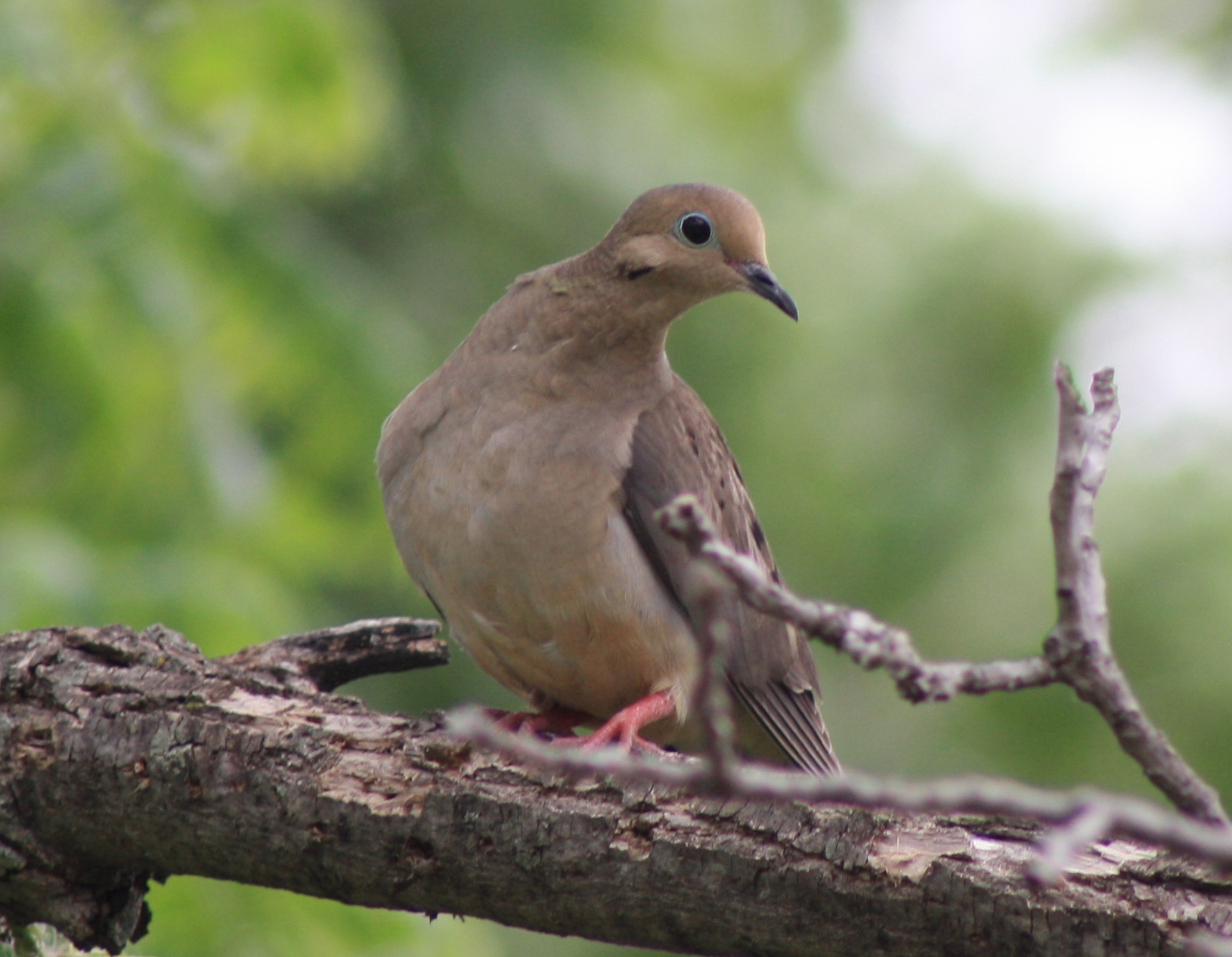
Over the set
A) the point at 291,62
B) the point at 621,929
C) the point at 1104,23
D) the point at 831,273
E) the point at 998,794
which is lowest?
the point at 998,794

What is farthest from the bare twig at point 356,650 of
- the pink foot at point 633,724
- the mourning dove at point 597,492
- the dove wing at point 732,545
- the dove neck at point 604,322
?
the dove neck at point 604,322

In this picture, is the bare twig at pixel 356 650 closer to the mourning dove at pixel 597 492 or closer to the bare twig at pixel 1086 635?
the mourning dove at pixel 597 492

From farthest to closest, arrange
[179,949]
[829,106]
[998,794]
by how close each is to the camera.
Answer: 1. [829,106]
2. [179,949]
3. [998,794]

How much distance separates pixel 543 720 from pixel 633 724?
0.44 metres

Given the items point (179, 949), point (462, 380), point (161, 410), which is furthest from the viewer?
point (161, 410)

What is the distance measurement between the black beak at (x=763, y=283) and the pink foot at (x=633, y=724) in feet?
3.41

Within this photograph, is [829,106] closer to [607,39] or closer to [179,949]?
[607,39]

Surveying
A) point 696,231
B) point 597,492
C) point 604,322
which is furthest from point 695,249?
point 597,492

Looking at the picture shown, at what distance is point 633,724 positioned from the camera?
3629 millimetres

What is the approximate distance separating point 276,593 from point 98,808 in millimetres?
2299

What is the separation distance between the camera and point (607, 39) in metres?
11.6

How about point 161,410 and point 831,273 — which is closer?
point 161,410

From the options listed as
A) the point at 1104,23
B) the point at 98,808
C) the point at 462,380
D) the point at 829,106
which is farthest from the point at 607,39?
the point at 98,808

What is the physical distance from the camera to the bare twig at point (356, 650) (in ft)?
11.7
